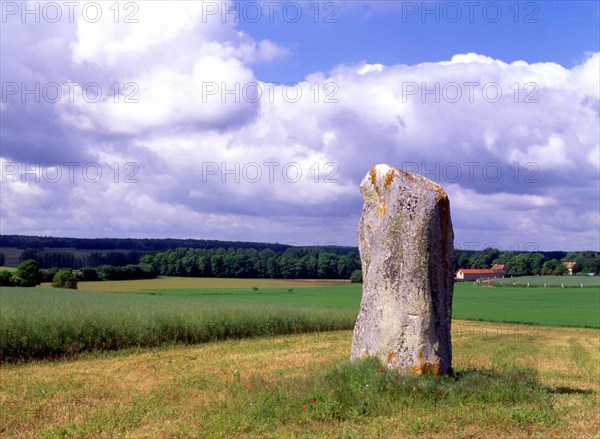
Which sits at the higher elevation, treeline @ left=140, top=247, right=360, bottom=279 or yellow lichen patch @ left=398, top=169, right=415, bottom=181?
yellow lichen patch @ left=398, top=169, right=415, bottom=181

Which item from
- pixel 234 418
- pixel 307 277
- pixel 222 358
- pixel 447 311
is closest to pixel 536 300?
pixel 307 277

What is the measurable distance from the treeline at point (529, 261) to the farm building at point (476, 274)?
246cm

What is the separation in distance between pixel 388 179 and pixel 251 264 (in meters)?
64.2

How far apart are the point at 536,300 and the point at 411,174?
45920mm

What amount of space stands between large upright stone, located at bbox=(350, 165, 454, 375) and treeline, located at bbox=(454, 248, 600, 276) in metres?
91.6

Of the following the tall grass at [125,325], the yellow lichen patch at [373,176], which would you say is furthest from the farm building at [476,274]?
the yellow lichen patch at [373,176]

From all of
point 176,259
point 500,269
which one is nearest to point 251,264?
point 176,259

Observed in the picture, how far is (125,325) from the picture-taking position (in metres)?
22.7

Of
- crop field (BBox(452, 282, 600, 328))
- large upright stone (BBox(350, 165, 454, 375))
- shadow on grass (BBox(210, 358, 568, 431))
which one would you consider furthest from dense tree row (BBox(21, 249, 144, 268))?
shadow on grass (BBox(210, 358, 568, 431))

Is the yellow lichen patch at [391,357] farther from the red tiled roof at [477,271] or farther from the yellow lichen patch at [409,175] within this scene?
the red tiled roof at [477,271]

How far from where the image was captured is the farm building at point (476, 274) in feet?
320

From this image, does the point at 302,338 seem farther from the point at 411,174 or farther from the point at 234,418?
the point at 234,418

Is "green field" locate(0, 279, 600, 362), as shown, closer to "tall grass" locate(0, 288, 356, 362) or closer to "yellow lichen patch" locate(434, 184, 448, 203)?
"tall grass" locate(0, 288, 356, 362)

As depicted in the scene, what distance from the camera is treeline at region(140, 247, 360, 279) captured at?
243 feet
